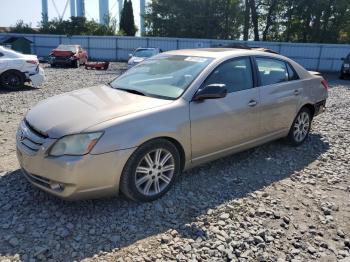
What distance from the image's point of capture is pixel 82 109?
12.2ft

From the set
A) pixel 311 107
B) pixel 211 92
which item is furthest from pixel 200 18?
pixel 211 92

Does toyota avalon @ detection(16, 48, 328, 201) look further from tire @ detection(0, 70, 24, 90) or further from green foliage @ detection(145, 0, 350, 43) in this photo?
green foliage @ detection(145, 0, 350, 43)

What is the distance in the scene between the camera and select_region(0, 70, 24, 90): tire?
10.9 meters

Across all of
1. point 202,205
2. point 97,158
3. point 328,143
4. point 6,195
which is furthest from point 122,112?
point 328,143

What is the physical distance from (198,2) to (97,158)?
3432 centimetres

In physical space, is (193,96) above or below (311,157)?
above

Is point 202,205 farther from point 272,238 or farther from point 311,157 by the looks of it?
point 311,157

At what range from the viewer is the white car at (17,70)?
35.6ft

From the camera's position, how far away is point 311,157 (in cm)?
551

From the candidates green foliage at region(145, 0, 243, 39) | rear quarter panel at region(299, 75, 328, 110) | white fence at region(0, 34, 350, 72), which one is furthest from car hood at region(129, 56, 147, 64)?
green foliage at region(145, 0, 243, 39)

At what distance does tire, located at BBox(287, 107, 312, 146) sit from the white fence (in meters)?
20.6

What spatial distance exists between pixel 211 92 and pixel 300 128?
2.58 m

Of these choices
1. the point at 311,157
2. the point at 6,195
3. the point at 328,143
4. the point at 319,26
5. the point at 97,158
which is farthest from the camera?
the point at 319,26

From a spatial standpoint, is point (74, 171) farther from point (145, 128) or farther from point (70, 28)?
point (70, 28)
